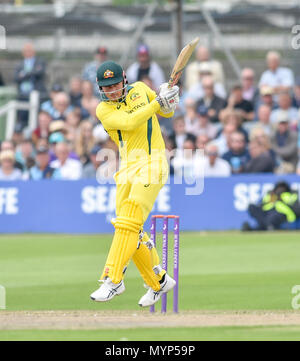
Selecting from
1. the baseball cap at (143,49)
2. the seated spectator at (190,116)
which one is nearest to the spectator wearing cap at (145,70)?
the baseball cap at (143,49)

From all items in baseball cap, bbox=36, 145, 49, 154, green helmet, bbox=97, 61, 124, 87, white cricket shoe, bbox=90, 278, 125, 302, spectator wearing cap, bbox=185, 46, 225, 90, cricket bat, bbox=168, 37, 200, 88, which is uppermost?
spectator wearing cap, bbox=185, 46, 225, 90

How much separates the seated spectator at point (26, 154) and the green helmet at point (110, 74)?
10.7 metres

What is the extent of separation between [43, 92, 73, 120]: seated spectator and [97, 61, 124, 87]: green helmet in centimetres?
1163

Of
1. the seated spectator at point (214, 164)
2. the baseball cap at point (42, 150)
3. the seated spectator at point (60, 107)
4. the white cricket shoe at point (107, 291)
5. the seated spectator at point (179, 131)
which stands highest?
the seated spectator at point (60, 107)

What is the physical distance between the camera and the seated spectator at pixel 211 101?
20469 mm

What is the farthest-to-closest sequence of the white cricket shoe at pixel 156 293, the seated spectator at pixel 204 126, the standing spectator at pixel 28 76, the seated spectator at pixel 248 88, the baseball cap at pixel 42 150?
the standing spectator at pixel 28 76 < the seated spectator at pixel 248 88 < the seated spectator at pixel 204 126 < the baseball cap at pixel 42 150 < the white cricket shoe at pixel 156 293

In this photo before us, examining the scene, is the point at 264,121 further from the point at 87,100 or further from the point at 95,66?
the point at 95,66

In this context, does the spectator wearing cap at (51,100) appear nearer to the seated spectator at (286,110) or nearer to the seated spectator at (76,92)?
the seated spectator at (76,92)

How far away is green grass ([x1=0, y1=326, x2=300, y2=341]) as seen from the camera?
8.12 metres

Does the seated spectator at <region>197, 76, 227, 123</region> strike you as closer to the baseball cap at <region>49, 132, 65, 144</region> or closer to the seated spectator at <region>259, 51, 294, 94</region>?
the seated spectator at <region>259, 51, 294, 94</region>

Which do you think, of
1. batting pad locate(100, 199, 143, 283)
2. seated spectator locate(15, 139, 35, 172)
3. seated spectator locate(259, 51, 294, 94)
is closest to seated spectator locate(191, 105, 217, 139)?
seated spectator locate(259, 51, 294, 94)

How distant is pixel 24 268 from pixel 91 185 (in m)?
5.11
